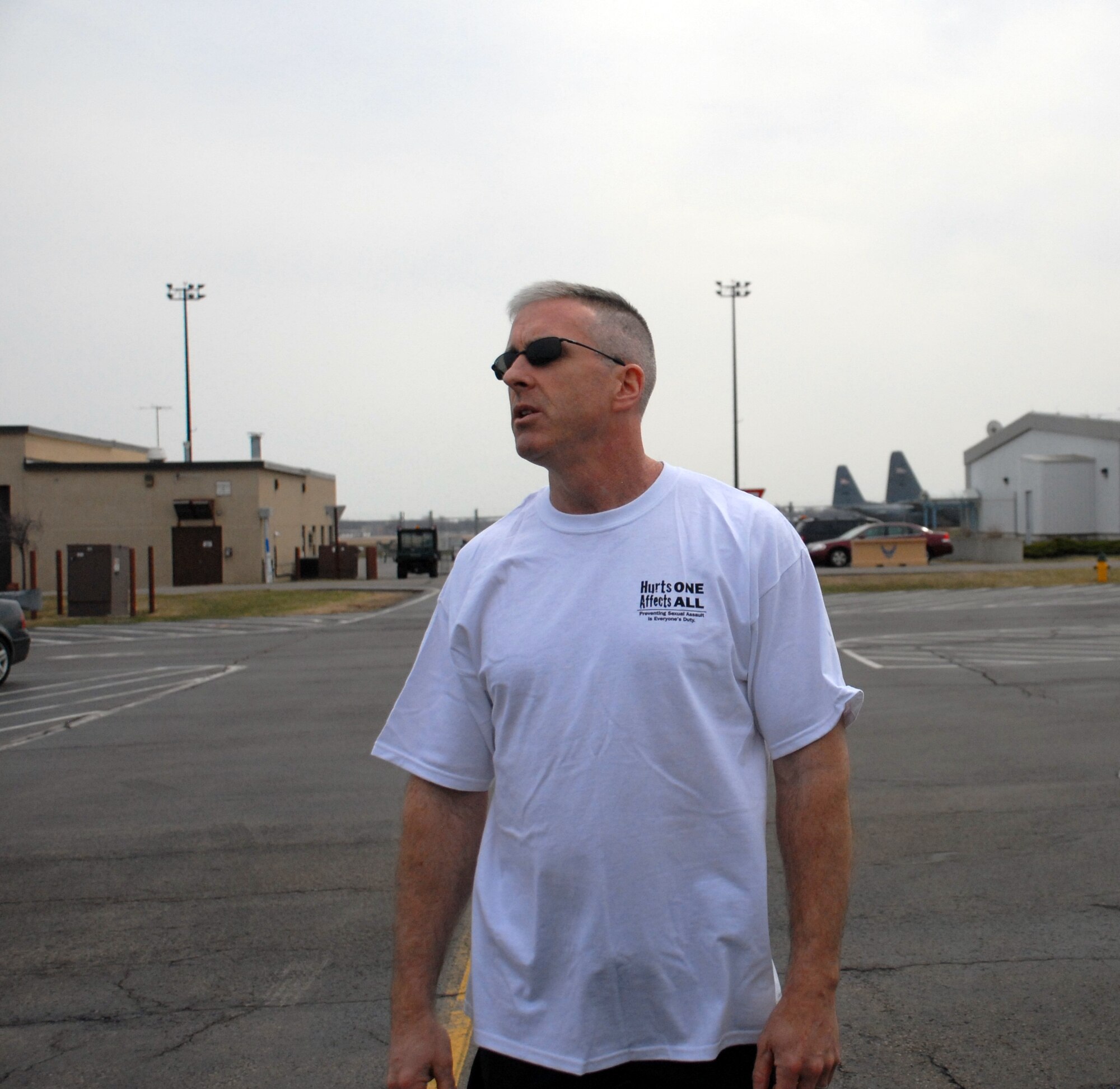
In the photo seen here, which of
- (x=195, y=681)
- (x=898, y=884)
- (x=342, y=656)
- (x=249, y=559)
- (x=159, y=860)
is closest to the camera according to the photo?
(x=898, y=884)

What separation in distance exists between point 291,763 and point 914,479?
8451 cm

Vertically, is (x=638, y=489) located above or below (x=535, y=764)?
above

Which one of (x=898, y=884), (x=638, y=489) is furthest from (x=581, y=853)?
(x=898, y=884)

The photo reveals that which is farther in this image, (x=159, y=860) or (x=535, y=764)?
(x=159, y=860)

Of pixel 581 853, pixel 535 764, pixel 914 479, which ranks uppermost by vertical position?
pixel 914 479

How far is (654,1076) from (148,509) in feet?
140

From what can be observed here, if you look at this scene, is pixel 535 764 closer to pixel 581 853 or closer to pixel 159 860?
pixel 581 853

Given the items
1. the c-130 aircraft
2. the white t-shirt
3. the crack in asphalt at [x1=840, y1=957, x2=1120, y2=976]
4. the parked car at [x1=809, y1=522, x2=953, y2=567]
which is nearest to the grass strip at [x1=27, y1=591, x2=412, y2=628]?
the parked car at [x1=809, y1=522, x2=953, y2=567]

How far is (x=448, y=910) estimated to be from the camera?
2.18 metres

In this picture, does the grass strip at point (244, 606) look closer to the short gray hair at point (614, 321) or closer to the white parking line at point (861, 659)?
the white parking line at point (861, 659)

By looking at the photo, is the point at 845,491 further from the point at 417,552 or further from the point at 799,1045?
the point at 799,1045

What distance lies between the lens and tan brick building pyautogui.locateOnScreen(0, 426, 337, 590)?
135ft

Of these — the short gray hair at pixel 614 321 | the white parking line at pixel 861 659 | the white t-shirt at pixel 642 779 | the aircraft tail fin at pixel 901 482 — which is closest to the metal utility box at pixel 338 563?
the white parking line at pixel 861 659

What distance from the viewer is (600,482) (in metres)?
2.17
